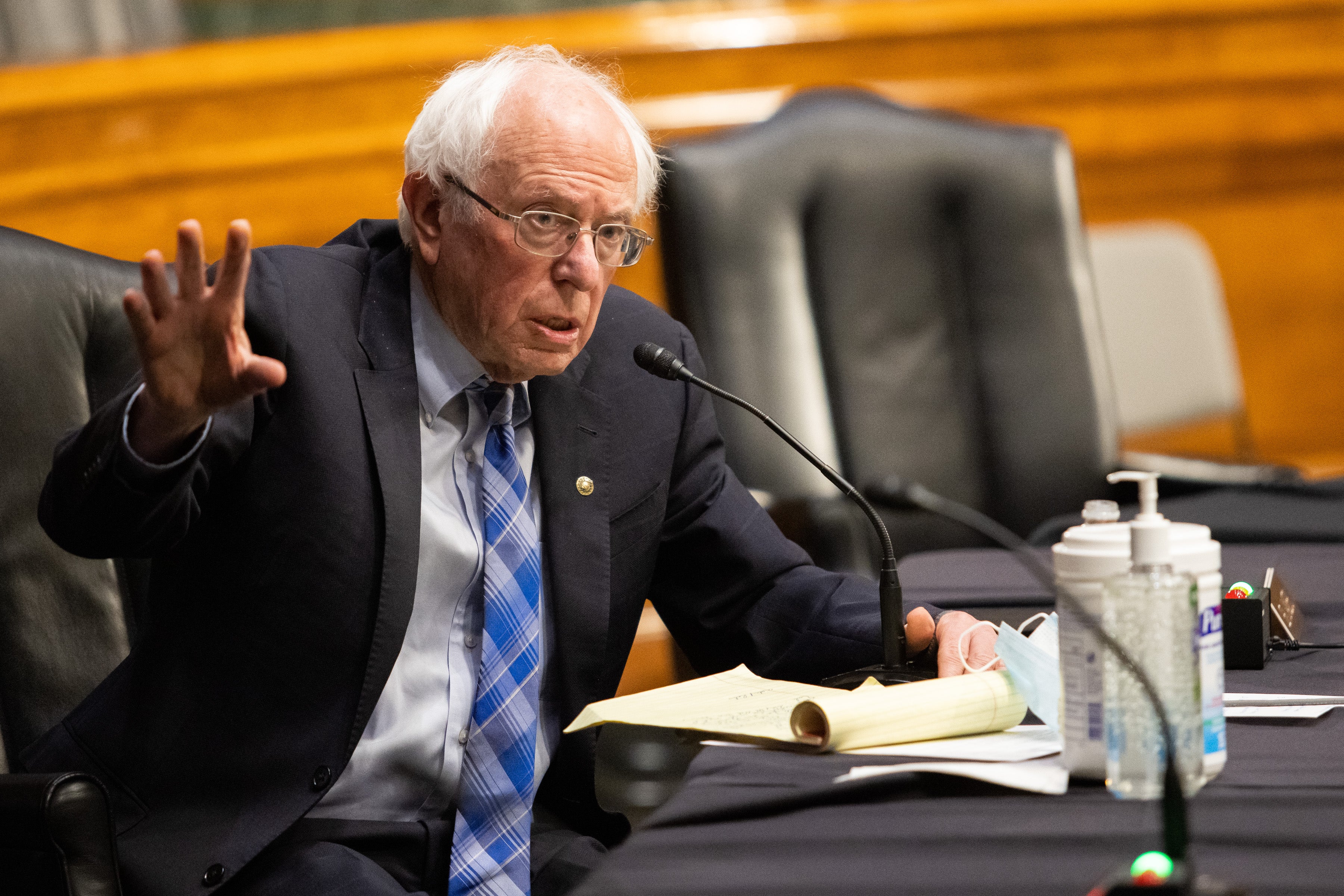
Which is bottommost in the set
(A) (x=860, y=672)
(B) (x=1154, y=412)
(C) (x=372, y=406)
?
(B) (x=1154, y=412)

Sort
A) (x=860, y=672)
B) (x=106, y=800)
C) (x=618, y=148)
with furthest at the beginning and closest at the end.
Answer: (x=618, y=148)
(x=860, y=672)
(x=106, y=800)

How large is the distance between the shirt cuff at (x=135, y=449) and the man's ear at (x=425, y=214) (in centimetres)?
37

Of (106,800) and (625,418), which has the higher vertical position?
(625,418)

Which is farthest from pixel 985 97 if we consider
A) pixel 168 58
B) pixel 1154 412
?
pixel 168 58

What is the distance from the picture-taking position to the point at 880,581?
1.22 metres

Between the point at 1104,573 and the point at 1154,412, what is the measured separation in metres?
2.18

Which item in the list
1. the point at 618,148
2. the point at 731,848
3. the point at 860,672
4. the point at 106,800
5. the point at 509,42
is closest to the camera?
the point at 731,848

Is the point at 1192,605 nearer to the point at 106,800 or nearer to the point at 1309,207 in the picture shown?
the point at 106,800

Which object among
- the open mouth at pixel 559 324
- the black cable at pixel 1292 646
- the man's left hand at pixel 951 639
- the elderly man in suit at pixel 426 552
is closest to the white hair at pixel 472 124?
the elderly man in suit at pixel 426 552

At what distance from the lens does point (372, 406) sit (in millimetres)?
1312

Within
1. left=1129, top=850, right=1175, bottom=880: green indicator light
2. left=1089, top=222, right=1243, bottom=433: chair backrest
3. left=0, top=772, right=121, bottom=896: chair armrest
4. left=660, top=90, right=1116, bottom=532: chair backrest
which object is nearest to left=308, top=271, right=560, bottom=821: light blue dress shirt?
left=0, top=772, right=121, bottom=896: chair armrest

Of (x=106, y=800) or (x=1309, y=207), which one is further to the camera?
(x=1309, y=207)

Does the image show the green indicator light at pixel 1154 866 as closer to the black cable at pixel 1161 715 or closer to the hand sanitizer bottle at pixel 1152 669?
the black cable at pixel 1161 715

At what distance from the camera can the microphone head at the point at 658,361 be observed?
4.01 feet
